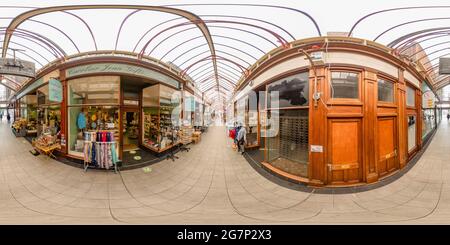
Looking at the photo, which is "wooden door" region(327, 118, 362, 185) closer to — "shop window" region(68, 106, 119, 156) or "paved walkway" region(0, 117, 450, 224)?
"paved walkway" region(0, 117, 450, 224)

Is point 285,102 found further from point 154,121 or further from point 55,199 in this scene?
point 55,199

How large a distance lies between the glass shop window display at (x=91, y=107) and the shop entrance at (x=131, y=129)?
486 mm

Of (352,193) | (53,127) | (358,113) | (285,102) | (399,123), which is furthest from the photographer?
(53,127)

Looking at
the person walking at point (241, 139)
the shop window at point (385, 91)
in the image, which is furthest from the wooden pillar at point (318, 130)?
the person walking at point (241, 139)

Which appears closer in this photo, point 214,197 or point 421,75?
point 214,197

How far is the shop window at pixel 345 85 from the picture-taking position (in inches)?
132

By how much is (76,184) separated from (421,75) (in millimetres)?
10318

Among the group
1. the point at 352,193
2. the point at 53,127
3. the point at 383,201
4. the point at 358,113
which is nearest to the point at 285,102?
the point at 358,113

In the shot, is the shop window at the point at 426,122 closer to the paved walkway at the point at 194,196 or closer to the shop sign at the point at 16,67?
the paved walkway at the point at 194,196

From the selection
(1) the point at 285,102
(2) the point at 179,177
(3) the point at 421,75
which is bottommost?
(2) the point at 179,177

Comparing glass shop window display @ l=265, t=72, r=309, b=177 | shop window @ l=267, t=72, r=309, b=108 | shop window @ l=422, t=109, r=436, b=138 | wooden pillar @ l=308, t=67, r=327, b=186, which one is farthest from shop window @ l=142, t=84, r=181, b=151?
shop window @ l=422, t=109, r=436, b=138

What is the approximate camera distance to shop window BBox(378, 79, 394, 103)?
3.85m

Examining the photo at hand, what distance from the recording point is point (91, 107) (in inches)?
191

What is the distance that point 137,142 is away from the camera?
5.69 metres
